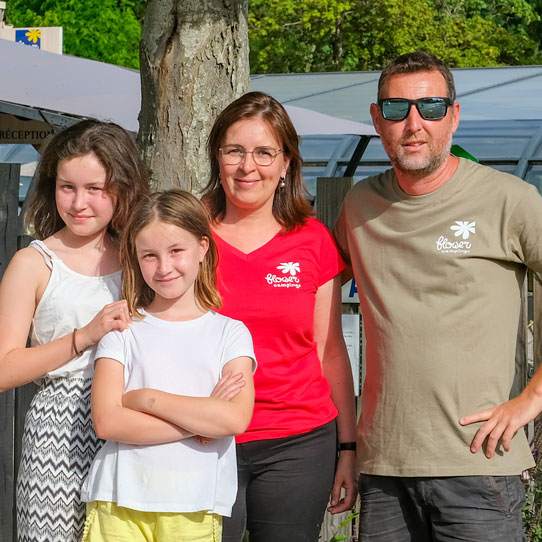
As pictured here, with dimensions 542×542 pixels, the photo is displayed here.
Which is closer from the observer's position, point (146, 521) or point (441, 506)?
point (146, 521)

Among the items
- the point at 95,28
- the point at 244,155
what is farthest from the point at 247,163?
the point at 95,28

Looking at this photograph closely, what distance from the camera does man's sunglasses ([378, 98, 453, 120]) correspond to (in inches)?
118

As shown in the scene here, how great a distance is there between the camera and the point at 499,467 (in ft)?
9.50

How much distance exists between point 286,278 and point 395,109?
652 millimetres

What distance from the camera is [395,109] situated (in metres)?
3.03

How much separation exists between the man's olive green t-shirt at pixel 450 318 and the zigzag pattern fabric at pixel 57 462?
93 cm

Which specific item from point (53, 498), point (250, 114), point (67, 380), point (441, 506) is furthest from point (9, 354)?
point (441, 506)

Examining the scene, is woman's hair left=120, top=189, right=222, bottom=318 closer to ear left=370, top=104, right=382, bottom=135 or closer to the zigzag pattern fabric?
the zigzag pattern fabric

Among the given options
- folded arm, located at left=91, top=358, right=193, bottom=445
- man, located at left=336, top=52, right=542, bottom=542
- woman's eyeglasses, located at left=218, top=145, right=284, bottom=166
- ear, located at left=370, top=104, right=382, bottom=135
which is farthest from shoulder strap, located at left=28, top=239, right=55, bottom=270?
ear, located at left=370, top=104, right=382, bottom=135

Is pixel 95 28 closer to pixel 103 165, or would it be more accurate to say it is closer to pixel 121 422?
pixel 103 165

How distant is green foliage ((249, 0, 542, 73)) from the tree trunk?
18.6m

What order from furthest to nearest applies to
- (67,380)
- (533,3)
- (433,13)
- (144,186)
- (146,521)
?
(533,3) → (433,13) → (144,186) → (67,380) → (146,521)

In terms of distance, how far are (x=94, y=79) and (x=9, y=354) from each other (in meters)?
6.70

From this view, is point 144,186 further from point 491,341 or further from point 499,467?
point 499,467
